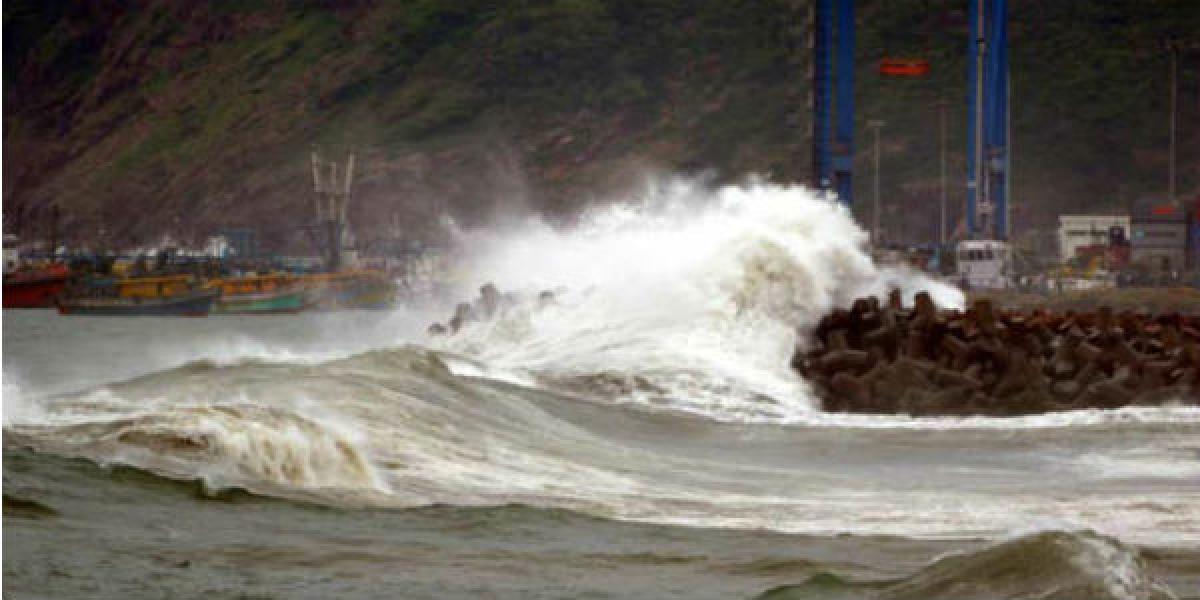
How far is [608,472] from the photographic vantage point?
1869 cm

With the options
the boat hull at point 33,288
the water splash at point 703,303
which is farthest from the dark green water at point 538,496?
the boat hull at point 33,288

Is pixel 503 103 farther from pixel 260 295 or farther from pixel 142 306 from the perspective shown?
pixel 142 306

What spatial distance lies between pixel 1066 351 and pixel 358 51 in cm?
12864

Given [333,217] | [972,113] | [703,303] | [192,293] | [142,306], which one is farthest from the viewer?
[333,217]

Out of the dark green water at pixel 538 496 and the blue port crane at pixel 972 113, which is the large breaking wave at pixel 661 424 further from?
the blue port crane at pixel 972 113

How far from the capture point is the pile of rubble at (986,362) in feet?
88.0

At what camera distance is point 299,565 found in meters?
11.7

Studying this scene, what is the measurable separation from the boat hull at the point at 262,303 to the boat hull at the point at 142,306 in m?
1.40

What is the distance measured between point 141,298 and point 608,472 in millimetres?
77447

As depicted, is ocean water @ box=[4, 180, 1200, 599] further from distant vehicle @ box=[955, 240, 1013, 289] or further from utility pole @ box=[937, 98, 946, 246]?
utility pole @ box=[937, 98, 946, 246]

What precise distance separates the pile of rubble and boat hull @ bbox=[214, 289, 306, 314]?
68.6m

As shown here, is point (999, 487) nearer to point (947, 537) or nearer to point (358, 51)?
point (947, 537)

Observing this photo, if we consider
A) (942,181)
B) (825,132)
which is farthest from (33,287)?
(825,132)

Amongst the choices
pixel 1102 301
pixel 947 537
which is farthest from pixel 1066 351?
pixel 1102 301
